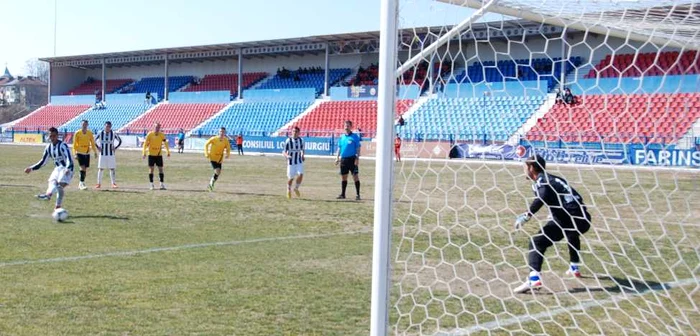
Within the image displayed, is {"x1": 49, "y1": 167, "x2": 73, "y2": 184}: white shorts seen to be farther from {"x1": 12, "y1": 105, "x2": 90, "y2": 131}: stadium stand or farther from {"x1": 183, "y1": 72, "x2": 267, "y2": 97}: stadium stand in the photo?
{"x1": 12, "y1": 105, "x2": 90, "y2": 131}: stadium stand

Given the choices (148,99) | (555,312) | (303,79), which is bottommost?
(555,312)

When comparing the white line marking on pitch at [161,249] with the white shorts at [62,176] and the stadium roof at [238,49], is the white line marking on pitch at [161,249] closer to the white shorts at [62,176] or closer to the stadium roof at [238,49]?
the white shorts at [62,176]

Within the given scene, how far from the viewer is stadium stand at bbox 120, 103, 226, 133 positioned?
52.2 meters

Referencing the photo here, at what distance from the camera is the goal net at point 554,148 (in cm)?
481

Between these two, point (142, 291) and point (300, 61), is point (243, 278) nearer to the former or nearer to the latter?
point (142, 291)

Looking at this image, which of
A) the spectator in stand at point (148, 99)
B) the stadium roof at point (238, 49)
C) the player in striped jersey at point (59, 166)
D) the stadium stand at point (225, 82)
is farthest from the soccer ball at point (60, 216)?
the spectator in stand at point (148, 99)

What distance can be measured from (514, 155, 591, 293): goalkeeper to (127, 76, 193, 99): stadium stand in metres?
55.3

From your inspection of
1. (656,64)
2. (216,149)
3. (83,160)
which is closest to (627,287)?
(656,64)

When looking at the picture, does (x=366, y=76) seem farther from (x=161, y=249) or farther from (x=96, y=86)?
(x=161, y=249)

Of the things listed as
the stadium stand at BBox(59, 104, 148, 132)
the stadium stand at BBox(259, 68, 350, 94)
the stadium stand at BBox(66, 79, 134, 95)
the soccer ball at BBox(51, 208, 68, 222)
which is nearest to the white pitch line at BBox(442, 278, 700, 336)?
the soccer ball at BBox(51, 208, 68, 222)

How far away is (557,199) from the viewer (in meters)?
7.03

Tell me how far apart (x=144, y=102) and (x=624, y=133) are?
53.7m

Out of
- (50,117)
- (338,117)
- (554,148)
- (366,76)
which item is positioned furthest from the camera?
(50,117)

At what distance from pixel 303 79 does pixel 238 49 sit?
16.9 ft
